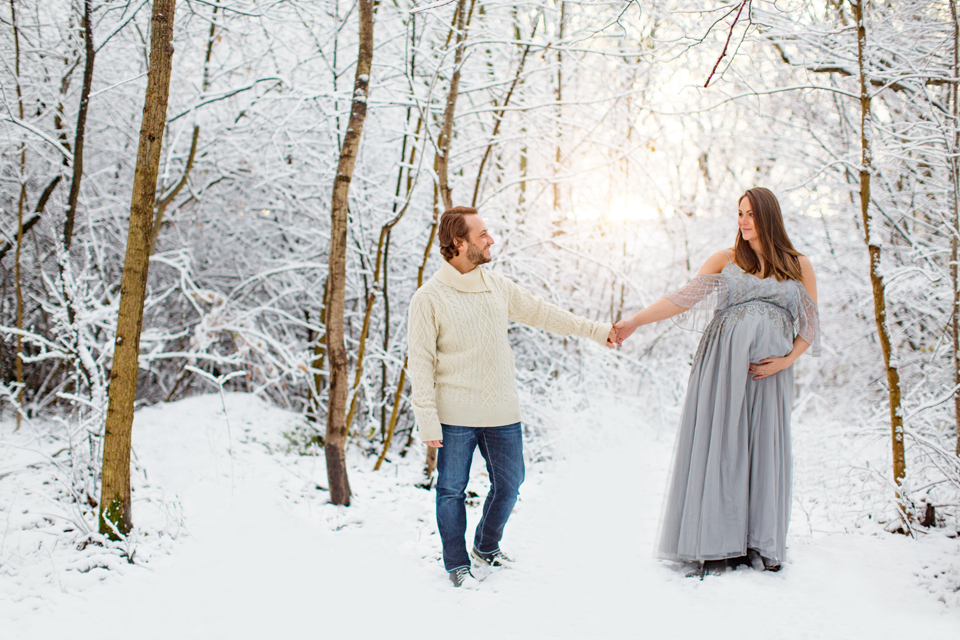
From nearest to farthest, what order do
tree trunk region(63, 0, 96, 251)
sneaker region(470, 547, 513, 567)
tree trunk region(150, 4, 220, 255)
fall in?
sneaker region(470, 547, 513, 567) < tree trunk region(63, 0, 96, 251) < tree trunk region(150, 4, 220, 255)

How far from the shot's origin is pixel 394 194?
4.77 metres

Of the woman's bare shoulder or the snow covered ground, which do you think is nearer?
the snow covered ground

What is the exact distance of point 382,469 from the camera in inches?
171

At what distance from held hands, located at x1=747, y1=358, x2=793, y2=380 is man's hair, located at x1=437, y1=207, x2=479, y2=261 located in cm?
130

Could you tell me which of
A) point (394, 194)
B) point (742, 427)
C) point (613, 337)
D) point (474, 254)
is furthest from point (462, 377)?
point (394, 194)

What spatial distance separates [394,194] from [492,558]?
9.87ft

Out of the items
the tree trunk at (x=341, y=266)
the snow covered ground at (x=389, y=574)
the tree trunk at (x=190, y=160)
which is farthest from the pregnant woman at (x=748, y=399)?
the tree trunk at (x=190, y=160)

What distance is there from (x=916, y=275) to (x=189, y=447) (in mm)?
5062

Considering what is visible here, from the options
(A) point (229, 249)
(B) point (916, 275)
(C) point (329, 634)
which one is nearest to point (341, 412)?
(C) point (329, 634)

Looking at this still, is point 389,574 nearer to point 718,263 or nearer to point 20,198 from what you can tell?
point 718,263

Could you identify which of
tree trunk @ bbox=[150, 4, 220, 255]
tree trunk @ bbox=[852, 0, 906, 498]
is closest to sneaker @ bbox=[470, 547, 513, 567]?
tree trunk @ bbox=[852, 0, 906, 498]

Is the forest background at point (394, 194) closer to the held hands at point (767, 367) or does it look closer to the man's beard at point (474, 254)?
the held hands at point (767, 367)

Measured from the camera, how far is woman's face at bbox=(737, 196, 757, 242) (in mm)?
2510

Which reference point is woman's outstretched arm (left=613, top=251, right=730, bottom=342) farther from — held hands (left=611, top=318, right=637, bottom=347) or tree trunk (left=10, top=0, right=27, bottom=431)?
tree trunk (left=10, top=0, right=27, bottom=431)
